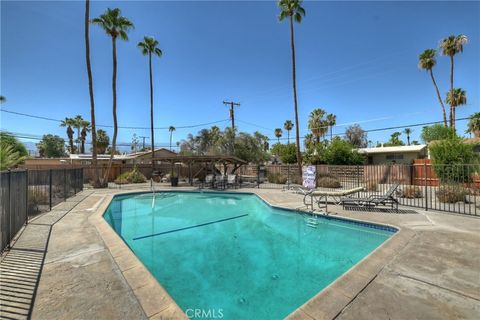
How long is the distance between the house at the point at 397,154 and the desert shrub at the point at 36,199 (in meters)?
27.3

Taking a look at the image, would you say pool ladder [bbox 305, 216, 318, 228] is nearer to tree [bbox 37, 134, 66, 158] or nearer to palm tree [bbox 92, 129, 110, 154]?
palm tree [bbox 92, 129, 110, 154]

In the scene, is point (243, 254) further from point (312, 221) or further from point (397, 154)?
point (397, 154)

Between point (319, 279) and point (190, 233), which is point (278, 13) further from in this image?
point (319, 279)

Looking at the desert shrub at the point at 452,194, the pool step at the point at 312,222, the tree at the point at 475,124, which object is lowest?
the pool step at the point at 312,222

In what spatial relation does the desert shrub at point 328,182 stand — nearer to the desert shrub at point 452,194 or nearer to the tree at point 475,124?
the desert shrub at point 452,194

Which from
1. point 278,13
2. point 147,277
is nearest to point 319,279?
point 147,277

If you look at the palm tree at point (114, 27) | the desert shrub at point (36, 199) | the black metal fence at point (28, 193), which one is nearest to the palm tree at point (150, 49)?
the palm tree at point (114, 27)

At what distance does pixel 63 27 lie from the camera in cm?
1348

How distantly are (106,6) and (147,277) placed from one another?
23007 mm

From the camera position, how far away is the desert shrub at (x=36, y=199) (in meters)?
7.99

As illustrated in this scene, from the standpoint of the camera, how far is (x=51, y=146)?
56.6 meters

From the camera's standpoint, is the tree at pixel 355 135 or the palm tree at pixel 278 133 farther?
the palm tree at pixel 278 133

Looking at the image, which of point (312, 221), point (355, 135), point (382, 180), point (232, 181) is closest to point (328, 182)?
point (382, 180)

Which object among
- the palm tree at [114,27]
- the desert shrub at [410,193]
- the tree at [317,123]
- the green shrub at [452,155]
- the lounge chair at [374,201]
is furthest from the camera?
the tree at [317,123]
